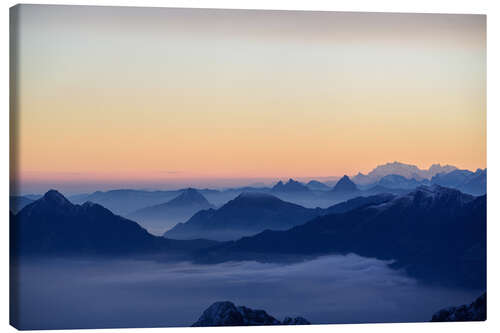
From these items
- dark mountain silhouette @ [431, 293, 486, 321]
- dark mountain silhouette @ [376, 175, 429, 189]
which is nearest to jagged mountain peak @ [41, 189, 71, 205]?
dark mountain silhouette @ [376, 175, 429, 189]

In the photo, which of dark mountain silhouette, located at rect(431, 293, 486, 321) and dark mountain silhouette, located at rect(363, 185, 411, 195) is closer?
dark mountain silhouette, located at rect(431, 293, 486, 321)

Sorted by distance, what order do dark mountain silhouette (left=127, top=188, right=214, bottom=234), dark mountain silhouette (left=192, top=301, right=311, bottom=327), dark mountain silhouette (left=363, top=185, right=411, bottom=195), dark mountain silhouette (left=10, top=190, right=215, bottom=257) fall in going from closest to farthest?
dark mountain silhouette (left=10, top=190, right=215, bottom=257), dark mountain silhouette (left=192, top=301, right=311, bottom=327), dark mountain silhouette (left=127, top=188, right=214, bottom=234), dark mountain silhouette (left=363, top=185, right=411, bottom=195)

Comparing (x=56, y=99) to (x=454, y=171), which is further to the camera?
(x=454, y=171)

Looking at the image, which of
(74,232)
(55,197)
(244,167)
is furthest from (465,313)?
(55,197)

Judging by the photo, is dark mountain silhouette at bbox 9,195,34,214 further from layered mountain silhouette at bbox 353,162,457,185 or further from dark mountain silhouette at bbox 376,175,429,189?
dark mountain silhouette at bbox 376,175,429,189

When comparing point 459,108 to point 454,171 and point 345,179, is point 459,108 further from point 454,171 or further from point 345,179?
point 345,179

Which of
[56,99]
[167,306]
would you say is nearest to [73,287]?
[167,306]
